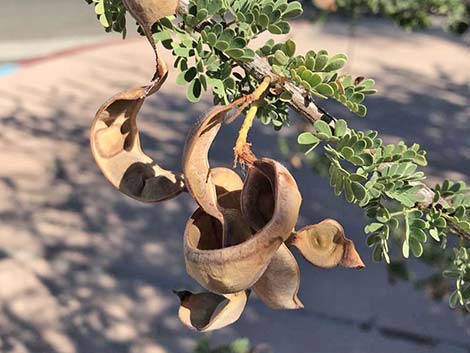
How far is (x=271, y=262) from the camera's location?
0.76 metres

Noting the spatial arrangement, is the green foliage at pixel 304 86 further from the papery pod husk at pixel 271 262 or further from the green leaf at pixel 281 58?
the papery pod husk at pixel 271 262

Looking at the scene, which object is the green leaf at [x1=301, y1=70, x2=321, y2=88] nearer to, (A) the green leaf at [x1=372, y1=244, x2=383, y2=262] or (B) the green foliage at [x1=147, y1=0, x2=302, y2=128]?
(B) the green foliage at [x1=147, y1=0, x2=302, y2=128]

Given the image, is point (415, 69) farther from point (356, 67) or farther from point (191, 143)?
point (191, 143)

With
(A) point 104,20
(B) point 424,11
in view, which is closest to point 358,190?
(A) point 104,20

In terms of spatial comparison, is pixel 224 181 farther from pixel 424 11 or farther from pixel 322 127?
pixel 424 11

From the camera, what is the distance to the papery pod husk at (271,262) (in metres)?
0.72

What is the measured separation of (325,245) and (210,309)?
6.7 inches

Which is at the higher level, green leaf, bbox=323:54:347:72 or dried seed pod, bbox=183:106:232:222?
green leaf, bbox=323:54:347:72

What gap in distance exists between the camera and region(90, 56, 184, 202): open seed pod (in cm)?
83

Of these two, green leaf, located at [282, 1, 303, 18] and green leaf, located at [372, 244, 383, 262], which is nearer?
green leaf, located at [282, 1, 303, 18]

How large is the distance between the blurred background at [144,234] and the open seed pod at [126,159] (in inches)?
78.6

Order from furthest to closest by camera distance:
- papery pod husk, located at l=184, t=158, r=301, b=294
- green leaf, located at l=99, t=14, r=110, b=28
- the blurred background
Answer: the blurred background → green leaf, located at l=99, t=14, r=110, b=28 → papery pod husk, located at l=184, t=158, r=301, b=294

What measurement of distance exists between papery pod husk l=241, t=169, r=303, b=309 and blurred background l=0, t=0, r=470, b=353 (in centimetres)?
195

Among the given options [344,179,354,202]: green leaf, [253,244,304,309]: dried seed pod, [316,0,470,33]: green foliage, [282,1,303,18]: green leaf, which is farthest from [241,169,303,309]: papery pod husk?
[316,0,470,33]: green foliage
